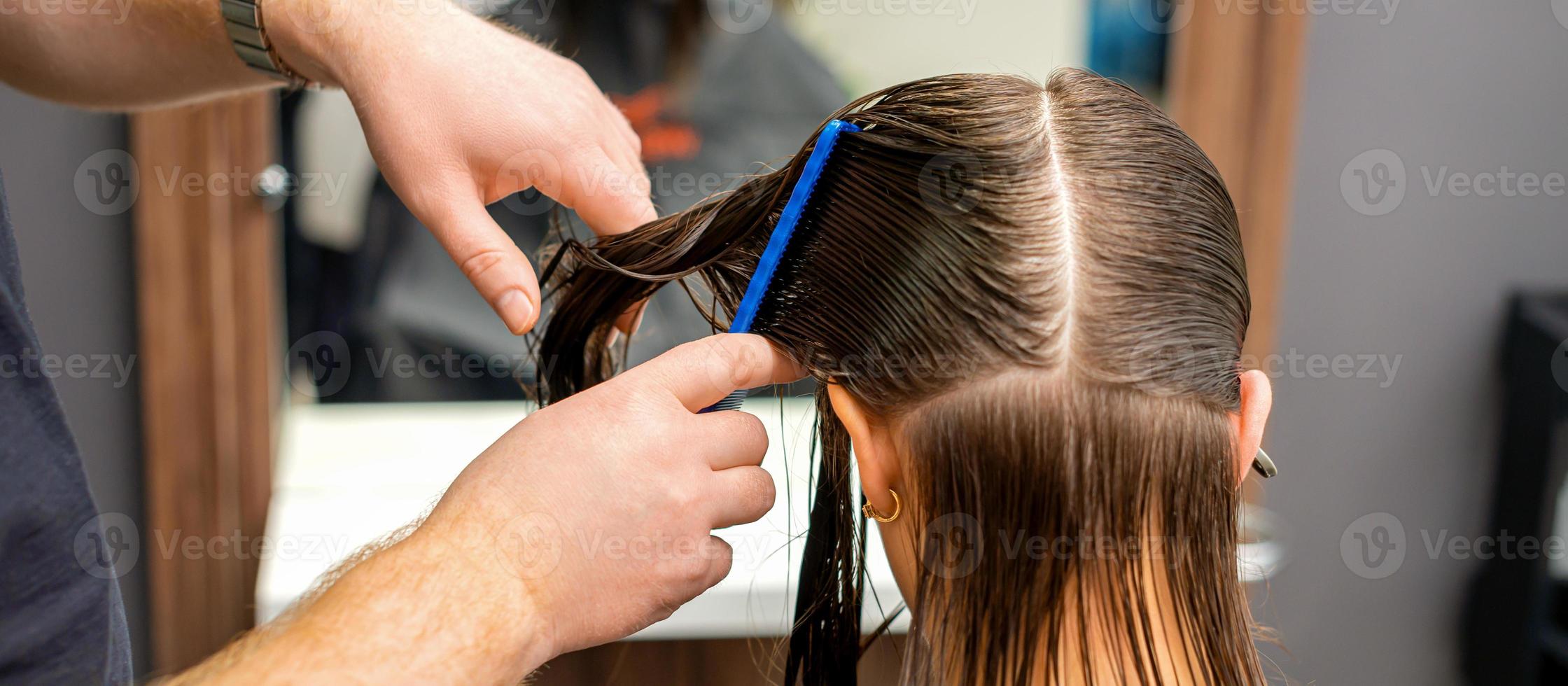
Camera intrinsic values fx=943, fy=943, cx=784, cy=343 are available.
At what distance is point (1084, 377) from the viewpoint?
54 centimetres

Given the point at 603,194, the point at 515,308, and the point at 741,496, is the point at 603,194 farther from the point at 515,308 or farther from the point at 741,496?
the point at 741,496

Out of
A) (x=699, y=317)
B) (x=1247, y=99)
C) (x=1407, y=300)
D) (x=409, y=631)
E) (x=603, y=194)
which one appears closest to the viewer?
(x=409, y=631)

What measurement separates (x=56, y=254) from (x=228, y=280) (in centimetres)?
22

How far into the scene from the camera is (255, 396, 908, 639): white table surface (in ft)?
3.89

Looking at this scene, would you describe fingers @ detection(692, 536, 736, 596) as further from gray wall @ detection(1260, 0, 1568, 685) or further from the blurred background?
gray wall @ detection(1260, 0, 1568, 685)

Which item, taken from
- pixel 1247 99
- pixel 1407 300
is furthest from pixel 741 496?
pixel 1407 300

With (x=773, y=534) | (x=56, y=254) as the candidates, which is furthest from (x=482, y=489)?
(x=56, y=254)

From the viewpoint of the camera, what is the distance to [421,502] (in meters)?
1.34

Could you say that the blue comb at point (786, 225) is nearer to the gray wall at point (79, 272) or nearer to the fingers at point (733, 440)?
the fingers at point (733, 440)

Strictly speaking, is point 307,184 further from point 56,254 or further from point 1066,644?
point 1066,644

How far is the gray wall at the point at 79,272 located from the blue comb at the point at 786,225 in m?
1.03

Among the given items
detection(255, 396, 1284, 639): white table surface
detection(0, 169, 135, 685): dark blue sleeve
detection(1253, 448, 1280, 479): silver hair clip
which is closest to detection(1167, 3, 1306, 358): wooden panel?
detection(255, 396, 1284, 639): white table surface

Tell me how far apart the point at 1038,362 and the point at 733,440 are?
0.61ft

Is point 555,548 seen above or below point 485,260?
below
